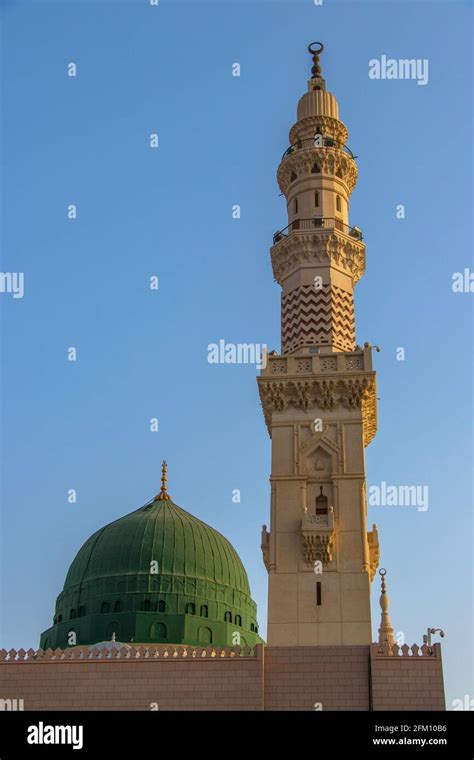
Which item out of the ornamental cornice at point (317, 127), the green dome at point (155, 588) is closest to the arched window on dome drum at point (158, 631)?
the green dome at point (155, 588)

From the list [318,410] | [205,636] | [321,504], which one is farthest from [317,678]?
[205,636]

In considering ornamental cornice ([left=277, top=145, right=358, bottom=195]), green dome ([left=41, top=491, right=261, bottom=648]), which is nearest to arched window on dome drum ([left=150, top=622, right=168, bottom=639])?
green dome ([left=41, top=491, right=261, bottom=648])

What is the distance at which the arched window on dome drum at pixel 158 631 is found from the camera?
39000mm

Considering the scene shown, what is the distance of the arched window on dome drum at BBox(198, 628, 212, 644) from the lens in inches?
1564

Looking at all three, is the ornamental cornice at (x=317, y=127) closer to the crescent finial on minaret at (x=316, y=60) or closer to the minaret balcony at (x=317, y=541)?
the crescent finial on minaret at (x=316, y=60)

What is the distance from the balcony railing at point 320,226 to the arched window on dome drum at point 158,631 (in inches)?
624

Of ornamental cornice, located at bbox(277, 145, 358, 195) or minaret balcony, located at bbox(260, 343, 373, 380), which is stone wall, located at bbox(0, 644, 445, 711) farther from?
ornamental cornice, located at bbox(277, 145, 358, 195)

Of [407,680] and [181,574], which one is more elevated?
[181,574]

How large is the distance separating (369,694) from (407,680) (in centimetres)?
109

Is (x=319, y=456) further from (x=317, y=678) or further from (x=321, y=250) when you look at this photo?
(x=321, y=250)

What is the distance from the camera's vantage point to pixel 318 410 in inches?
1272
